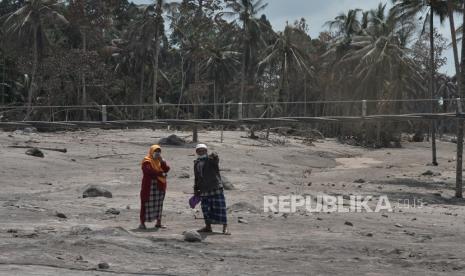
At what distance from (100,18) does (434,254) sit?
39.2 metres

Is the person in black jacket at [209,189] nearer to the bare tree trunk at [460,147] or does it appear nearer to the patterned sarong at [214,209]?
the patterned sarong at [214,209]

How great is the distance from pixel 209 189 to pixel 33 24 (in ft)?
124

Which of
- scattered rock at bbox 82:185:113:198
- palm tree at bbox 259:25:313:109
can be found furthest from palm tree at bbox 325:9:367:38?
scattered rock at bbox 82:185:113:198

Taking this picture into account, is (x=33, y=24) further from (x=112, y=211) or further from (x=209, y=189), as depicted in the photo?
(x=209, y=189)

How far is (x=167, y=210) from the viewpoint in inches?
505

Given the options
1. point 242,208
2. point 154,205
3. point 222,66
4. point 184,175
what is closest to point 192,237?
point 154,205

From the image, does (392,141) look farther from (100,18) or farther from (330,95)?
(100,18)

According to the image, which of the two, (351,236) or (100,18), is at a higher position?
(100,18)

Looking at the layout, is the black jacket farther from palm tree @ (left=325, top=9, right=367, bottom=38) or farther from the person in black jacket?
palm tree @ (left=325, top=9, right=367, bottom=38)

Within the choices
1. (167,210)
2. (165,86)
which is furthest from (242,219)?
(165,86)

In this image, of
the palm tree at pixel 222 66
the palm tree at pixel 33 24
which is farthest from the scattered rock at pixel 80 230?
the palm tree at pixel 222 66

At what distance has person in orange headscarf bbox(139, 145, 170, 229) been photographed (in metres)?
10.2

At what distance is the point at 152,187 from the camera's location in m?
10.4

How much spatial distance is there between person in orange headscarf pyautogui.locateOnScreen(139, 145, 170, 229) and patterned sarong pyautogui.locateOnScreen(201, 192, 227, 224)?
768 mm
